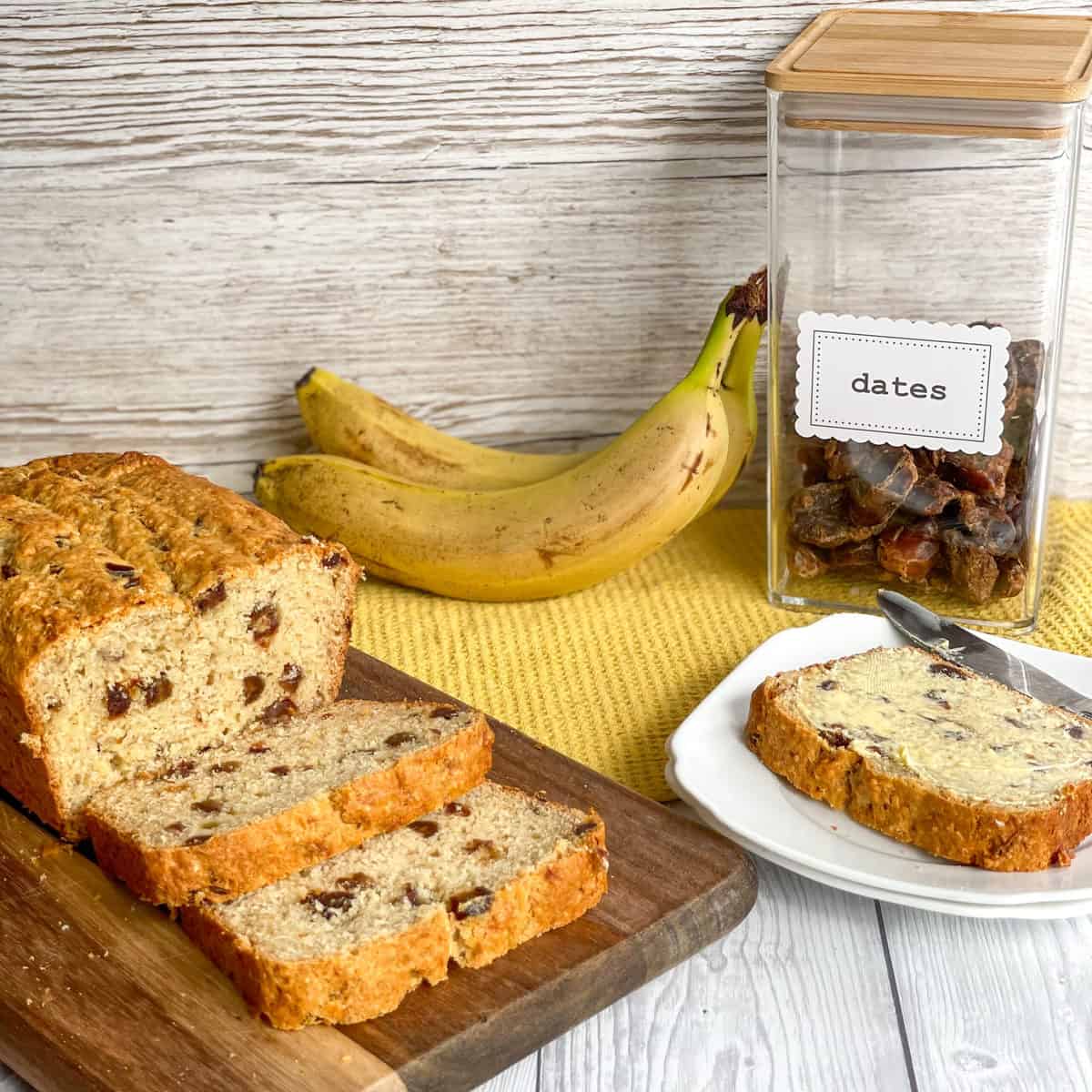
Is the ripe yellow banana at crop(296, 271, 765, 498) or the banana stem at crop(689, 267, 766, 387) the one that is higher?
the banana stem at crop(689, 267, 766, 387)

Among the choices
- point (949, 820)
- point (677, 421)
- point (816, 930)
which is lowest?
point (816, 930)

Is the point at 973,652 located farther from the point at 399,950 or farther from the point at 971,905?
the point at 399,950

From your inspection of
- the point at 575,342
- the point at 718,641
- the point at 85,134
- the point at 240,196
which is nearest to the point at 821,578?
the point at 718,641

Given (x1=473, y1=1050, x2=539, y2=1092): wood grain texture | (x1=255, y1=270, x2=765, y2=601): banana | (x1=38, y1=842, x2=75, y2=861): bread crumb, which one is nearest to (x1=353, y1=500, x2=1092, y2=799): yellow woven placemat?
(x1=255, y1=270, x2=765, y2=601): banana

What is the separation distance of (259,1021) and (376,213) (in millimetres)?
1425

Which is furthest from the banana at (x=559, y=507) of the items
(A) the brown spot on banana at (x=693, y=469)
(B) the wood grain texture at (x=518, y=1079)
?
(B) the wood grain texture at (x=518, y=1079)

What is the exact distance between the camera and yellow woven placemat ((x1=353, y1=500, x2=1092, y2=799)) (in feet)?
6.40

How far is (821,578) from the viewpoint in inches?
86.7

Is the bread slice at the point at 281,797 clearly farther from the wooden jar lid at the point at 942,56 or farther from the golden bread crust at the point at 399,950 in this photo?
the wooden jar lid at the point at 942,56

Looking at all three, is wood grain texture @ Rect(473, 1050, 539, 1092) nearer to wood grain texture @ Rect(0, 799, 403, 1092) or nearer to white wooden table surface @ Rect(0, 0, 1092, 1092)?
wood grain texture @ Rect(0, 799, 403, 1092)

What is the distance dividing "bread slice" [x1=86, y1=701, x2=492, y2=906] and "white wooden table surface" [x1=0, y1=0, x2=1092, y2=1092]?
2.93 ft

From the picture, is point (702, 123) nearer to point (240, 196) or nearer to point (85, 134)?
point (240, 196)

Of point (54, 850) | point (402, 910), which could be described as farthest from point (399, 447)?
point (402, 910)

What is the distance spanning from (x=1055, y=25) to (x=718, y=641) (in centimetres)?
99
